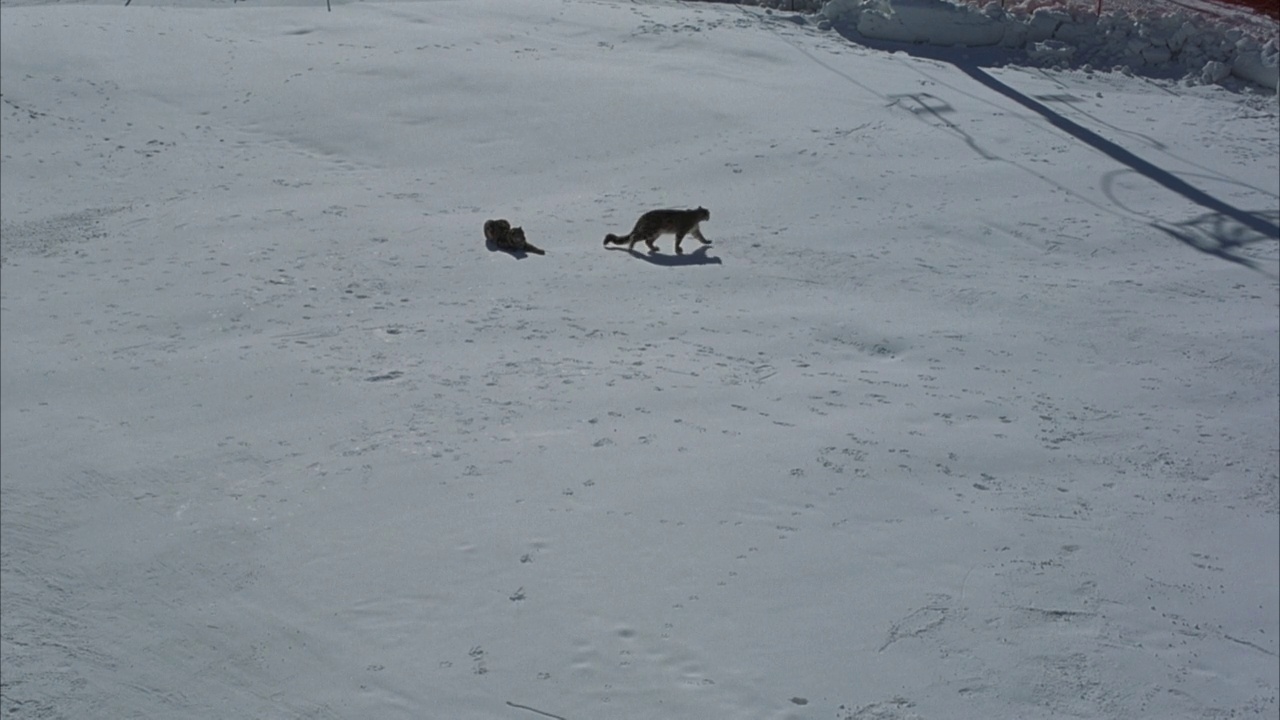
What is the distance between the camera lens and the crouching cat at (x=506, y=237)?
41.0 feet

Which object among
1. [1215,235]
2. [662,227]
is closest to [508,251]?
[662,227]

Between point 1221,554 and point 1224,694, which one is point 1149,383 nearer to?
point 1221,554

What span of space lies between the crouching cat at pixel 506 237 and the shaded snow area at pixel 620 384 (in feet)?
0.47

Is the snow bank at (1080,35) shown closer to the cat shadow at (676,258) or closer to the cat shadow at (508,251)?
the cat shadow at (676,258)

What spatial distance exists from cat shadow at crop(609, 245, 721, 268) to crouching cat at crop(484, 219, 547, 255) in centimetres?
78

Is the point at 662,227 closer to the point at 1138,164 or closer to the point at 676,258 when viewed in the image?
the point at 676,258

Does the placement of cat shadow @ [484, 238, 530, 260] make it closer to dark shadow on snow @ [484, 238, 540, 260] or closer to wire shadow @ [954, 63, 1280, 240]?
dark shadow on snow @ [484, 238, 540, 260]

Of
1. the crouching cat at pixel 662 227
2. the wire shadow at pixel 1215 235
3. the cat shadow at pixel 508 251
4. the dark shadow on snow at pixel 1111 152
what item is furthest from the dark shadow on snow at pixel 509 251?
the wire shadow at pixel 1215 235

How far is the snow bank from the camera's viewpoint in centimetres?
1817

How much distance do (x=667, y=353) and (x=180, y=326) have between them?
3991 millimetres

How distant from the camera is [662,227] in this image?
12.4 meters

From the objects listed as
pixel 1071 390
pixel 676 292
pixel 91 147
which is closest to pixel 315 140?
pixel 91 147

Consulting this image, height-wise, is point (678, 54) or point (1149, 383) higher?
point (678, 54)

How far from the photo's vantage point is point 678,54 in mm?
17859
